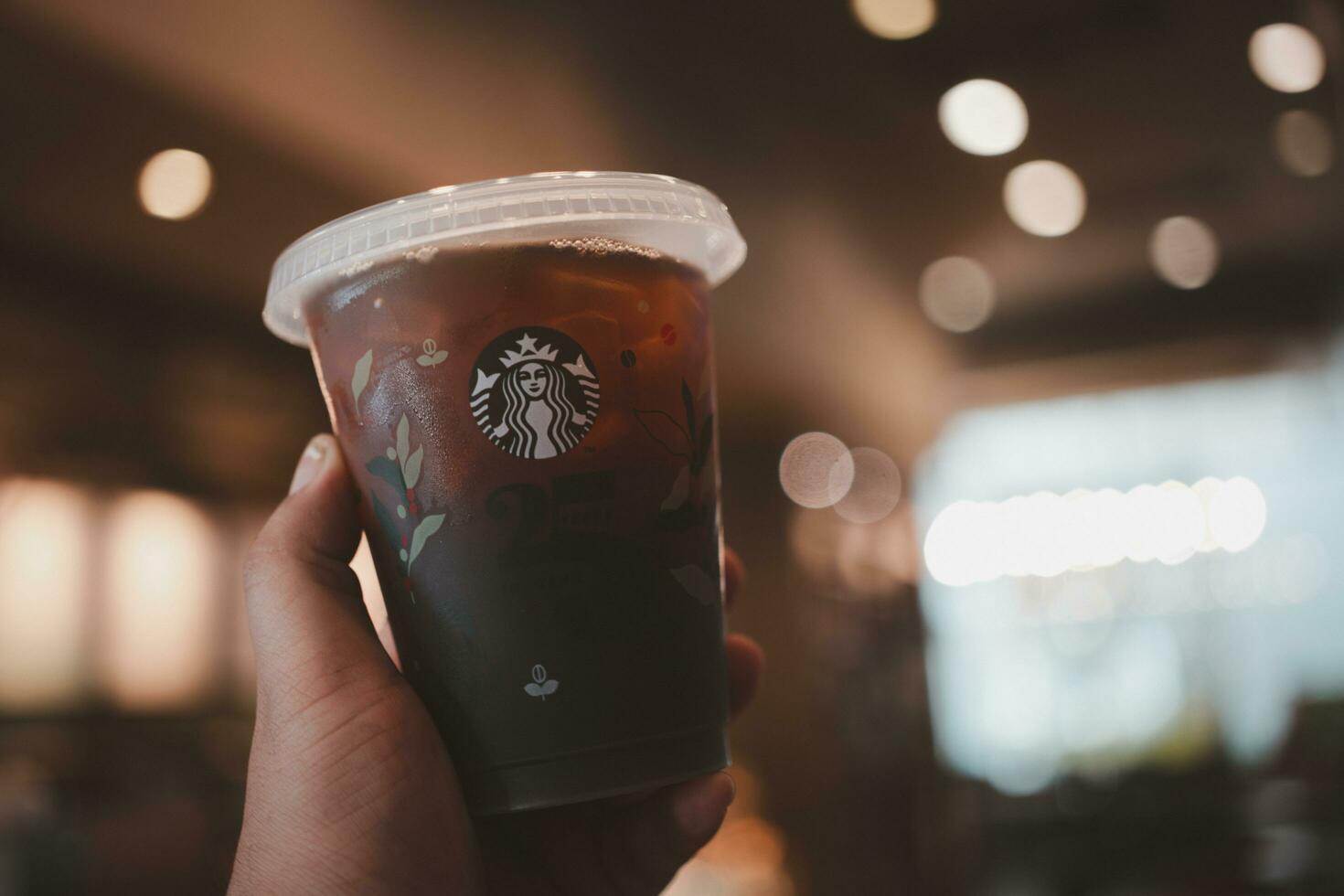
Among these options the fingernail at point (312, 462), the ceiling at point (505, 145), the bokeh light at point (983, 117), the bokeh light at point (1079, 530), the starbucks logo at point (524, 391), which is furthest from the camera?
the bokeh light at point (1079, 530)

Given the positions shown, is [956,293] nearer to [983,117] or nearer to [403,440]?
[983,117]

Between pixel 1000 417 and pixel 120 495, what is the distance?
365cm

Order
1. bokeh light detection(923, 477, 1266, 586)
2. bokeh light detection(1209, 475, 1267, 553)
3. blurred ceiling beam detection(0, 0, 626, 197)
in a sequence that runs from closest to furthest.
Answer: blurred ceiling beam detection(0, 0, 626, 197)
bokeh light detection(1209, 475, 1267, 553)
bokeh light detection(923, 477, 1266, 586)

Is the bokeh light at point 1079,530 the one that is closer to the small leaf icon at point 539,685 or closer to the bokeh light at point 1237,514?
the bokeh light at point 1237,514

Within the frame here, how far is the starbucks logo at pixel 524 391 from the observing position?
686 millimetres

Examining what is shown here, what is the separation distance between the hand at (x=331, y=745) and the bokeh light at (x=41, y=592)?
2.09m

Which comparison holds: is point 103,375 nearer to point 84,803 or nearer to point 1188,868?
point 84,803

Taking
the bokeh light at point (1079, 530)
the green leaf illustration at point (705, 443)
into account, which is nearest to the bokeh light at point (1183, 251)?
the bokeh light at point (1079, 530)

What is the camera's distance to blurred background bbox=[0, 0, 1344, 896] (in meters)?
2.51

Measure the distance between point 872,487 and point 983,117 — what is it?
6.24ft

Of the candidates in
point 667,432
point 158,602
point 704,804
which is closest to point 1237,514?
point 158,602

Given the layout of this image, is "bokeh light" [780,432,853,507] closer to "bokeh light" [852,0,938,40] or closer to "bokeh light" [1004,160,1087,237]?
"bokeh light" [1004,160,1087,237]

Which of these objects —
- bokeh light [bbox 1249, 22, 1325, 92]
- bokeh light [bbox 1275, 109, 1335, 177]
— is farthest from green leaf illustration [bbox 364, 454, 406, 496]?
bokeh light [bbox 1275, 109, 1335, 177]

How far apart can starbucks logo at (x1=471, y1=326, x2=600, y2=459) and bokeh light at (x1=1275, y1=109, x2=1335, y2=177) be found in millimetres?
3712
